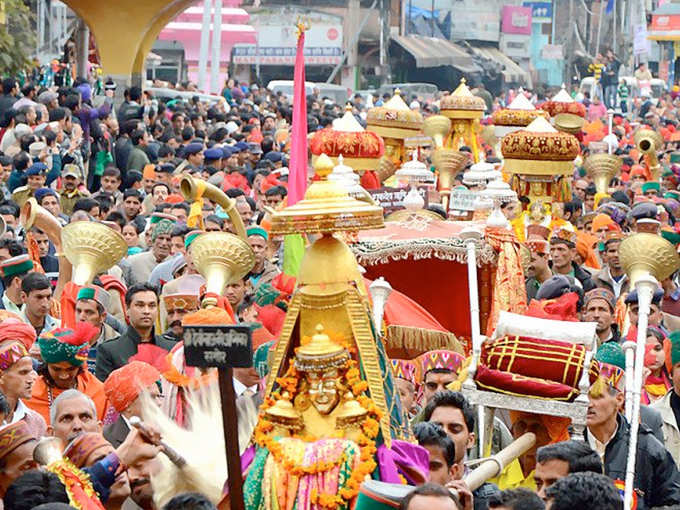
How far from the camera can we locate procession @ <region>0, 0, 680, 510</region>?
18.4 feet

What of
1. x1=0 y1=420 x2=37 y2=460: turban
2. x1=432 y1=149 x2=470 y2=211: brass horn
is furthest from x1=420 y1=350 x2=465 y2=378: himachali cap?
x1=432 y1=149 x2=470 y2=211: brass horn

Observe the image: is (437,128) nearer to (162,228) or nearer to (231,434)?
(162,228)

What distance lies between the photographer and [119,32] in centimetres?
2494

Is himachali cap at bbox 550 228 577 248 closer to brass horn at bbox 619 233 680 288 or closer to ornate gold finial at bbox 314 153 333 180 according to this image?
brass horn at bbox 619 233 680 288

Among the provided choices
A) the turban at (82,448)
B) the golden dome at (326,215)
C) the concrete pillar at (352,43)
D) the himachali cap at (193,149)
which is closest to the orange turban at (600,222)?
the himachali cap at (193,149)

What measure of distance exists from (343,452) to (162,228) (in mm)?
5639

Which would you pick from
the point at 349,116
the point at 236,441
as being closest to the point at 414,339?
the point at 236,441

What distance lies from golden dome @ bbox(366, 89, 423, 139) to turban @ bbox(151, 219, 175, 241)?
5.11 meters

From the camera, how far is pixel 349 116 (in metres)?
14.2

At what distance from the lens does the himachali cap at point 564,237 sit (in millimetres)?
10945

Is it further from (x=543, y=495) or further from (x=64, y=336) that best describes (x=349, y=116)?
(x=543, y=495)

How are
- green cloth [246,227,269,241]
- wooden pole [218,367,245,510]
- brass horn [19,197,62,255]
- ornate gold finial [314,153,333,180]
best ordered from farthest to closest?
A: green cloth [246,227,269,241], brass horn [19,197,62,255], ornate gold finial [314,153,333,180], wooden pole [218,367,245,510]

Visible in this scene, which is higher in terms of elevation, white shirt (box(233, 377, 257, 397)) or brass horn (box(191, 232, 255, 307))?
brass horn (box(191, 232, 255, 307))

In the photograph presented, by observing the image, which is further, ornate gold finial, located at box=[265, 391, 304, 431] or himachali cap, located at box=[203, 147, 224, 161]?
himachali cap, located at box=[203, 147, 224, 161]
